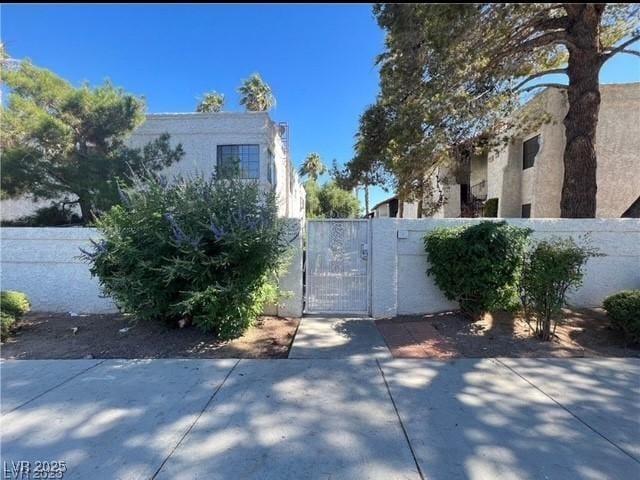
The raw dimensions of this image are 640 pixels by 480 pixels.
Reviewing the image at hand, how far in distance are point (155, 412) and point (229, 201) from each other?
3.25 m

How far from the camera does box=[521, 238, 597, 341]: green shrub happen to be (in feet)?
17.2

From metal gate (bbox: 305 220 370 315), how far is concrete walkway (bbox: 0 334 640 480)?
7.59 feet

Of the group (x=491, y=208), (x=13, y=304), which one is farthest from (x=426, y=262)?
(x=491, y=208)

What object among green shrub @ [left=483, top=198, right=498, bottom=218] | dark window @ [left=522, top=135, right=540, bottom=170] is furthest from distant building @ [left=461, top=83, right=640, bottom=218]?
→ green shrub @ [left=483, top=198, right=498, bottom=218]

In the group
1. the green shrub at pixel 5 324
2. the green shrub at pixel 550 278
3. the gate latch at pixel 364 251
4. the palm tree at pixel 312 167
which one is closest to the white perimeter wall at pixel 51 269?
the green shrub at pixel 5 324

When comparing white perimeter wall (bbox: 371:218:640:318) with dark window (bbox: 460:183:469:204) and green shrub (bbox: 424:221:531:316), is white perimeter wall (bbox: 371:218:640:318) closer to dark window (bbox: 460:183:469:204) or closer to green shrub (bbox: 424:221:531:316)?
green shrub (bbox: 424:221:531:316)

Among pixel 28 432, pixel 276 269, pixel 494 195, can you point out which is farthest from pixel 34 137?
pixel 494 195

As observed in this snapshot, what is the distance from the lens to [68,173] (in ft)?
38.1

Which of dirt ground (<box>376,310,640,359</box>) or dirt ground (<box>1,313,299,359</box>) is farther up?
dirt ground (<box>376,310,640,359</box>)

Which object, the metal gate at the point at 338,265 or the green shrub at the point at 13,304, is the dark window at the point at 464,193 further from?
the green shrub at the point at 13,304

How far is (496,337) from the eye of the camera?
5.57 m

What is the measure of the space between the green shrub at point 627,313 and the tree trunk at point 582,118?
3032 mm

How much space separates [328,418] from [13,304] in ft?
20.5

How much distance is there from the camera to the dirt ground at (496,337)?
503 centimetres
